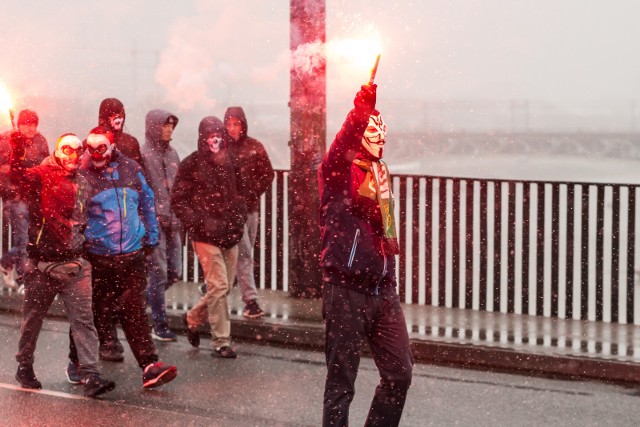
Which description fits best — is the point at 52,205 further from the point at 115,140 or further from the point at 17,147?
the point at 115,140

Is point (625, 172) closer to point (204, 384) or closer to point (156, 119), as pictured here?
point (156, 119)

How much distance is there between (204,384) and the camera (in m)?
7.77

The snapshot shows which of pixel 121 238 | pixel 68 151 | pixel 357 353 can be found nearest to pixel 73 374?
pixel 121 238

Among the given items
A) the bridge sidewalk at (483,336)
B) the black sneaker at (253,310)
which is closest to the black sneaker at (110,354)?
the bridge sidewalk at (483,336)

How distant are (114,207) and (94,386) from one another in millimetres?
1170

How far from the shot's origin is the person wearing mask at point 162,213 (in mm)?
9289

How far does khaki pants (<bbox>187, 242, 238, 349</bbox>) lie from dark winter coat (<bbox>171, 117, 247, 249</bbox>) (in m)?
0.09

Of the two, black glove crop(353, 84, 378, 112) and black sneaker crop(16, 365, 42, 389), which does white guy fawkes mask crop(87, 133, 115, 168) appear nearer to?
black sneaker crop(16, 365, 42, 389)

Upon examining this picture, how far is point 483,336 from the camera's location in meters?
9.02

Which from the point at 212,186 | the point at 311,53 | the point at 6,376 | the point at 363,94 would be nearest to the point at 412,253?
the point at 311,53

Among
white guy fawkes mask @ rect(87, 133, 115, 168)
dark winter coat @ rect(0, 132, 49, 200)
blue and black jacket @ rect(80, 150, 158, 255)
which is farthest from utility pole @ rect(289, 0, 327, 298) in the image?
white guy fawkes mask @ rect(87, 133, 115, 168)

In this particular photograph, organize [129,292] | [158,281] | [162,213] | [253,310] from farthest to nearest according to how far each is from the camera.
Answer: [253,310] < [162,213] < [158,281] < [129,292]

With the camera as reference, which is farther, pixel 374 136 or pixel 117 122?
pixel 117 122

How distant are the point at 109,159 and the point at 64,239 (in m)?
0.64
